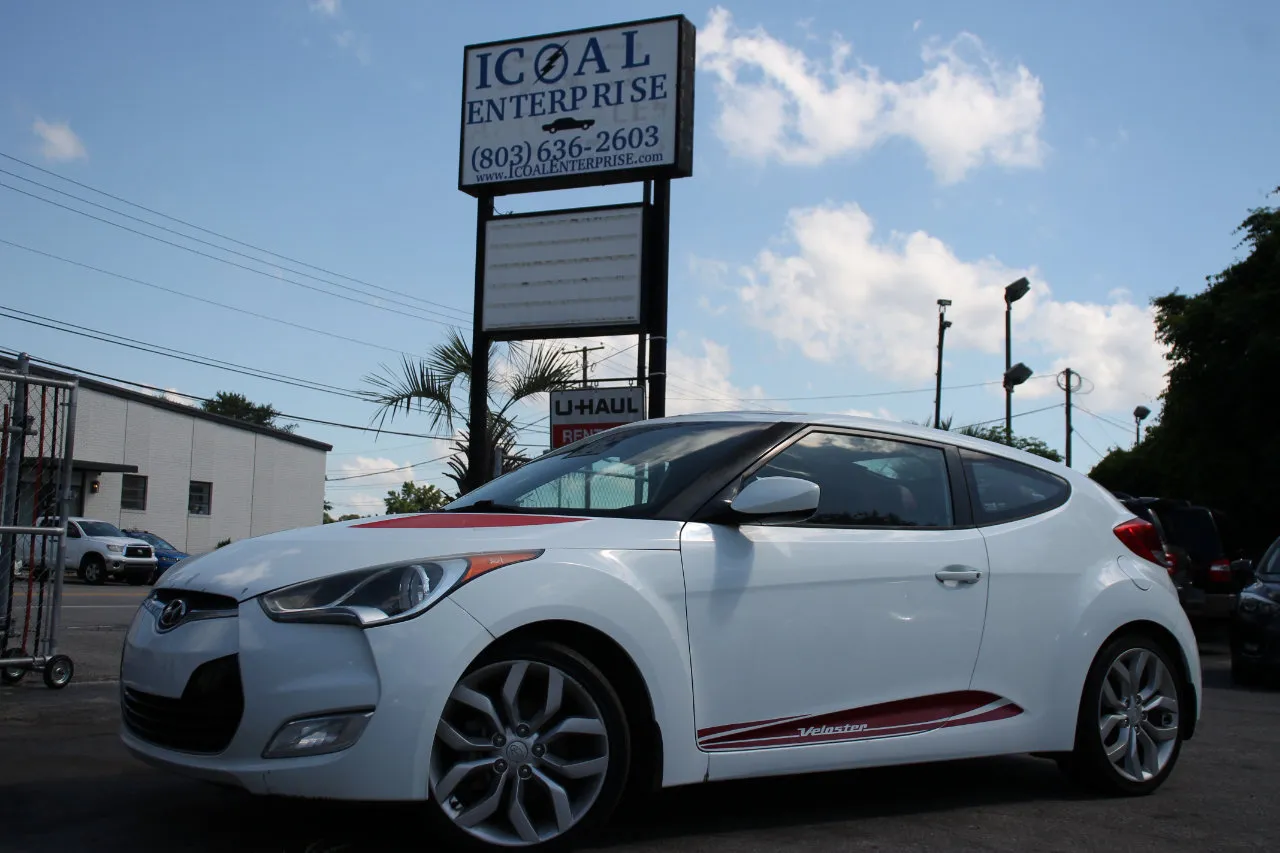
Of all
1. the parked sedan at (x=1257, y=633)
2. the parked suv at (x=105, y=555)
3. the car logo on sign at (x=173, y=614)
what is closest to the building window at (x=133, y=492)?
the parked suv at (x=105, y=555)

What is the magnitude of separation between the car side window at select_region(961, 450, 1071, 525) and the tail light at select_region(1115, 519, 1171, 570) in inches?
12.8

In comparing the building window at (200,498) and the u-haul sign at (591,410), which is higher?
the u-haul sign at (591,410)

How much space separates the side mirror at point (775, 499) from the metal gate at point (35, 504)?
5.48 metres

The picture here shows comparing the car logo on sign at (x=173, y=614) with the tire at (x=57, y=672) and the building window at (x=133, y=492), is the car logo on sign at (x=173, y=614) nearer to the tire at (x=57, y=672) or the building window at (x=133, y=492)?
the tire at (x=57, y=672)

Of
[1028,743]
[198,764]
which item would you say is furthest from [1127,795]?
[198,764]

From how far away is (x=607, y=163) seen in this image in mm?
14172

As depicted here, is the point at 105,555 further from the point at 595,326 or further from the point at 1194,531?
the point at 1194,531

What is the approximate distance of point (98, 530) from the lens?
31.4 meters

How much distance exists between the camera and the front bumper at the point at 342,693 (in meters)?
3.62

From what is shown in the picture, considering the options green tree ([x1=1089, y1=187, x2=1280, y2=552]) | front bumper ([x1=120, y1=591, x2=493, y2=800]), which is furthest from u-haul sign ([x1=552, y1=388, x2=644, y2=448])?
green tree ([x1=1089, y1=187, x2=1280, y2=552])

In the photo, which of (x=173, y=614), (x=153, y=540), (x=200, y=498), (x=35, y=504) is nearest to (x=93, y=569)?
(x=153, y=540)

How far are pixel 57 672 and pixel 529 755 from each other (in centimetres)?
570

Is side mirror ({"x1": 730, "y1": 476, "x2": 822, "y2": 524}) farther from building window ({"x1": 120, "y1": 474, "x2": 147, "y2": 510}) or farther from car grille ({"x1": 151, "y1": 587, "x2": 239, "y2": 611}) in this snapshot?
building window ({"x1": 120, "y1": 474, "x2": 147, "y2": 510})

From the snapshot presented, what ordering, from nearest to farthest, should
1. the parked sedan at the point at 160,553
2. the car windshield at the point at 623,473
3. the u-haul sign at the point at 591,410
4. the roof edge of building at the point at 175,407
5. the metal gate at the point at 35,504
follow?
the car windshield at the point at 623,473, the metal gate at the point at 35,504, the u-haul sign at the point at 591,410, the parked sedan at the point at 160,553, the roof edge of building at the point at 175,407
